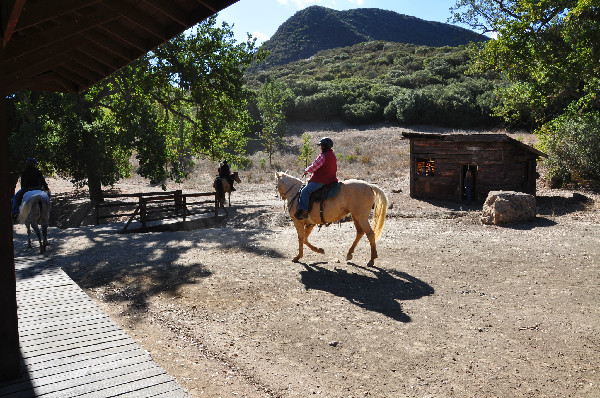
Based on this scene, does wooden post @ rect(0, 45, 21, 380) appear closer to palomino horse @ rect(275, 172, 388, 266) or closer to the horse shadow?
the horse shadow

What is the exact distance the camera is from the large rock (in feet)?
47.5

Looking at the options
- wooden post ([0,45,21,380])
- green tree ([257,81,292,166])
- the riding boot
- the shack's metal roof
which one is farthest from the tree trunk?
green tree ([257,81,292,166])

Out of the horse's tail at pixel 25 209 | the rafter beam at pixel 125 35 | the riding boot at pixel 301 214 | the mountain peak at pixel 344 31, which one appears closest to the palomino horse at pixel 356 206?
the riding boot at pixel 301 214

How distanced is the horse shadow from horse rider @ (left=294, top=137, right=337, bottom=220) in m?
1.52

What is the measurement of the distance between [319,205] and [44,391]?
6713 mm

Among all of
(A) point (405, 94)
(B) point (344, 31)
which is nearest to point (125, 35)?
(A) point (405, 94)

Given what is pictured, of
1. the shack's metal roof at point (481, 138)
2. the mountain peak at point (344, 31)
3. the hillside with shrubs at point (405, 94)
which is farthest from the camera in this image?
the mountain peak at point (344, 31)

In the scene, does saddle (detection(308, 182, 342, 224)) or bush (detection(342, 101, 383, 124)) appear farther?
bush (detection(342, 101, 383, 124))

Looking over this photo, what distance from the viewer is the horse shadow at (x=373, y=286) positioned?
24.0 feet

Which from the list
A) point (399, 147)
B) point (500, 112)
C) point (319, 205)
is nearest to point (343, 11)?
point (399, 147)

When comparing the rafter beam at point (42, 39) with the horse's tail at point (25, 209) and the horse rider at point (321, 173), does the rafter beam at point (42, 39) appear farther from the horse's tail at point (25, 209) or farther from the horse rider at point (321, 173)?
the horse's tail at point (25, 209)

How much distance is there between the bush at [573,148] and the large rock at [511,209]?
884 centimetres

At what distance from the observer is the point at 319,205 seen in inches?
380

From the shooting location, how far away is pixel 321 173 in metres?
9.50
